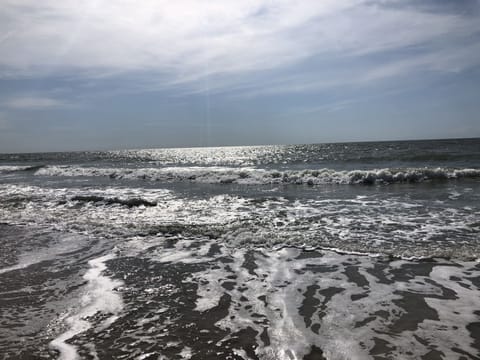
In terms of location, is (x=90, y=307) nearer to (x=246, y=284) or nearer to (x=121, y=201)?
(x=246, y=284)

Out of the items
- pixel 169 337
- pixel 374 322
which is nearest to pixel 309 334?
pixel 374 322

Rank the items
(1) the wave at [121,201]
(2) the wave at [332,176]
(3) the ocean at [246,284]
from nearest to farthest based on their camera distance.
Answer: (3) the ocean at [246,284], (1) the wave at [121,201], (2) the wave at [332,176]

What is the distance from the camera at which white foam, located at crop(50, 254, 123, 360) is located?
3639 mm

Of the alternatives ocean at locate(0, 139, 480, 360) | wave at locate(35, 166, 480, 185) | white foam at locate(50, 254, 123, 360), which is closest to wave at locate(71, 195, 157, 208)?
ocean at locate(0, 139, 480, 360)

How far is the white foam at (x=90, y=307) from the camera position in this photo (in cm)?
364

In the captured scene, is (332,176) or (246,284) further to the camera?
(332,176)

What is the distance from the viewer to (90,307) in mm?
4574

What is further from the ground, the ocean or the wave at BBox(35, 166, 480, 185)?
the wave at BBox(35, 166, 480, 185)

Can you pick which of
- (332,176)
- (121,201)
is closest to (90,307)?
(121,201)

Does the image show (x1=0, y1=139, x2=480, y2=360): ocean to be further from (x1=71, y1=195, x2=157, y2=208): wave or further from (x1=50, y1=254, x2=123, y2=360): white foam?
(x1=71, y1=195, x2=157, y2=208): wave

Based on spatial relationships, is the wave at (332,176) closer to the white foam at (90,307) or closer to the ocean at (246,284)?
the ocean at (246,284)

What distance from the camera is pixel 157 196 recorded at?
1630 cm

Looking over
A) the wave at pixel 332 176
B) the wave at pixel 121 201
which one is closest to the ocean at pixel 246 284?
the wave at pixel 121 201

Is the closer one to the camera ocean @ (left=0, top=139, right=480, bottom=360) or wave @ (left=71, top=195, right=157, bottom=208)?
ocean @ (left=0, top=139, right=480, bottom=360)
